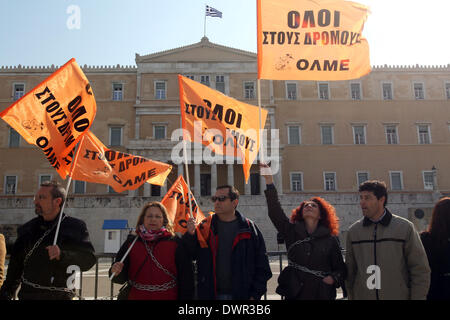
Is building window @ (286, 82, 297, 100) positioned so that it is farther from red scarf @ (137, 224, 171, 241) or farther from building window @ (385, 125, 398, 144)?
red scarf @ (137, 224, 171, 241)

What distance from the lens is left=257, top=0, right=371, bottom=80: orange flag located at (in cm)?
564

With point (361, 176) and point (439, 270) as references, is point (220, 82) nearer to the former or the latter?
point (361, 176)


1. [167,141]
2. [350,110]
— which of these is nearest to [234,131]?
[167,141]

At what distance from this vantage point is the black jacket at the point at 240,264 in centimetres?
376

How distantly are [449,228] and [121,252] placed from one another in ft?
11.8

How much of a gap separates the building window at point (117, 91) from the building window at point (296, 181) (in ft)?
58.4

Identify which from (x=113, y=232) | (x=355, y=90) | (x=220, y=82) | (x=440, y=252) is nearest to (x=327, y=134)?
(x=355, y=90)

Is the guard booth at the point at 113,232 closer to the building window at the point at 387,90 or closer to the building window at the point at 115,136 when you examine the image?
the building window at the point at 115,136

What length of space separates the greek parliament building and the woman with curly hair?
93.0ft

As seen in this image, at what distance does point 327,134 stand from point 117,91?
2054cm

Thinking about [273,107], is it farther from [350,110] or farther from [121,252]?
[121,252]

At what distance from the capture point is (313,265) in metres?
3.86

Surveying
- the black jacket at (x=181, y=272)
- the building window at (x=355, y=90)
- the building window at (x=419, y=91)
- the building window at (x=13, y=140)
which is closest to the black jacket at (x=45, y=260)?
the black jacket at (x=181, y=272)

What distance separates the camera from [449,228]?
414cm
